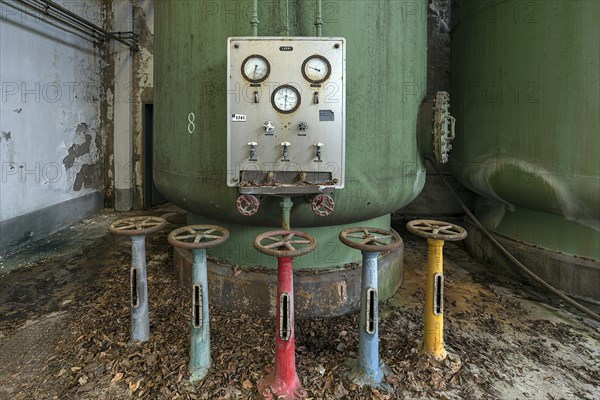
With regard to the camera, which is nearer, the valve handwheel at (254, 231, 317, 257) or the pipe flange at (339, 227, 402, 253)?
the valve handwheel at (254, 231, 317, 257)

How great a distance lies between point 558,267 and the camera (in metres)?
2.71

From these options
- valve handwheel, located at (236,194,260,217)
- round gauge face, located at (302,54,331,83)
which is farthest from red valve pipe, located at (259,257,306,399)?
round gauge face, located at (302,54,331,83)

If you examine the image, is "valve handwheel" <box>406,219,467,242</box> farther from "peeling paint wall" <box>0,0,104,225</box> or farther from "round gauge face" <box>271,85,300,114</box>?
"peeling paint wall" <box>0,0,104,225</box>

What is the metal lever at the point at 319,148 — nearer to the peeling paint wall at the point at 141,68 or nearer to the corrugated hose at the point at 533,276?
the corrugated hose at the point at 533,276

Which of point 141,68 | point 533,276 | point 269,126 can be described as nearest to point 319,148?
point 269,126

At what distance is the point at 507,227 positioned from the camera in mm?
3146

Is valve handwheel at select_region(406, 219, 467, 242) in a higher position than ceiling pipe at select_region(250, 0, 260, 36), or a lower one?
lower

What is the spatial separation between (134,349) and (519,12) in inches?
128

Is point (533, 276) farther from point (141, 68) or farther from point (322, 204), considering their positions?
point (141, 68)

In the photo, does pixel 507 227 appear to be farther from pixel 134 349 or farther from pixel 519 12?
pixel 134 349

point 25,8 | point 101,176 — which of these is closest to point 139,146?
point 101,176

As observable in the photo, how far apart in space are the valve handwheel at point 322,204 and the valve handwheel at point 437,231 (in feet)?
1.36

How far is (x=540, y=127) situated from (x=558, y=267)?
3.27 ft

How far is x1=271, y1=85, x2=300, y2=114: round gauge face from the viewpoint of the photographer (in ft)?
6.11
